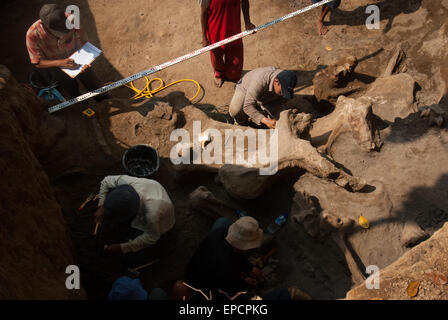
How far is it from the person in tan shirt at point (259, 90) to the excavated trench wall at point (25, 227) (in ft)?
8.52

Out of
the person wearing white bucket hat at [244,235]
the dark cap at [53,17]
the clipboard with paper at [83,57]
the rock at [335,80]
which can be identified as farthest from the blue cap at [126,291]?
the rock at [335,80]

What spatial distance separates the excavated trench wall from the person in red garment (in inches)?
110

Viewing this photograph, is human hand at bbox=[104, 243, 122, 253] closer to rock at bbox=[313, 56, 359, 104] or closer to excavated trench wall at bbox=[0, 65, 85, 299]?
excavated trench wall at bbox=[0, 65, 85, 299]

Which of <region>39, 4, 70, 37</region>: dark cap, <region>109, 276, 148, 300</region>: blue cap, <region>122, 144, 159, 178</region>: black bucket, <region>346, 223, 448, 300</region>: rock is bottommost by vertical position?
<region>346, 223, 448, 300</region>: rock

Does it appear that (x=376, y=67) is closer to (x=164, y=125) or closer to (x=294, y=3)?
(x=294, y=3)

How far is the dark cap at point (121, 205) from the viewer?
2918mm

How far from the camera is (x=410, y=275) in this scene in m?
2.53

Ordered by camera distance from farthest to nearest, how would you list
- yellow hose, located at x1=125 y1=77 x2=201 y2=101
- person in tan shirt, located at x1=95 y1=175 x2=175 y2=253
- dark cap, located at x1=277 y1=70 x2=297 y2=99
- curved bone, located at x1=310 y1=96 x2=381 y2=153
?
yellow hose, located at x1=125 y1=77 x2=201 y2=101, dark cap, located at x1=277 y1=70 x2=297 y2=99, curved bone, located at x1=310 y1=96 x2=381 y2=153, person in tan shirt, located at x1=95 y1=175 x2=175 y2=253

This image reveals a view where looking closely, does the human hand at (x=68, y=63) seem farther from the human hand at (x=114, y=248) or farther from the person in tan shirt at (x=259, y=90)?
the human hand at (x=114, y=248)

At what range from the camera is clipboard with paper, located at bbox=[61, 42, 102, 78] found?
177 inches

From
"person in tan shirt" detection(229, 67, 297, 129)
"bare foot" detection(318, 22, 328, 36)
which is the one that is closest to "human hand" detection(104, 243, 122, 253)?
"person in tan shirt" detection(229, 67, 297, 129)

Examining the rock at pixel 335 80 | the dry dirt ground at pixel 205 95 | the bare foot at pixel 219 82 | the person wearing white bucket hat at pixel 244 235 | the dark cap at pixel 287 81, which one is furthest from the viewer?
the bare foot at pixel 219 82
